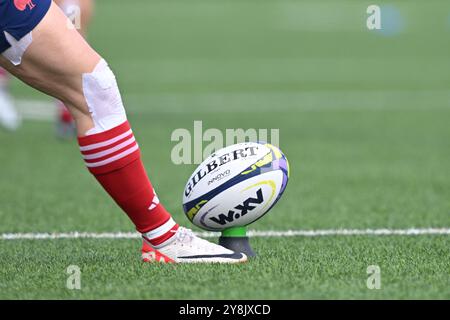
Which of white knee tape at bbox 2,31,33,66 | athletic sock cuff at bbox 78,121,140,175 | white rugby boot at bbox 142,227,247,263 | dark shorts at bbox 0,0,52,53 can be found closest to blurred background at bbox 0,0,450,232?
white rugby boot at bbox 142,227,247,263

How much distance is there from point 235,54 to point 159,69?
9.45ft

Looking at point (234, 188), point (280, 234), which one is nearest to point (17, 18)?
point (234, 188)

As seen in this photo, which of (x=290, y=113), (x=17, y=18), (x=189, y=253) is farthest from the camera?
(x=290, y=113)

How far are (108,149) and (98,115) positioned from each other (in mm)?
147

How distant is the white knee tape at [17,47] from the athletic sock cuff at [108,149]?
0.42 metres

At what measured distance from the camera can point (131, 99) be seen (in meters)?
14.0

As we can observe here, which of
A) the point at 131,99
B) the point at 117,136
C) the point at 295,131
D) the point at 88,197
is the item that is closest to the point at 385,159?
the point at 295,131

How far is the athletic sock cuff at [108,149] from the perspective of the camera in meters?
4.36

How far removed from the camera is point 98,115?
4.34m

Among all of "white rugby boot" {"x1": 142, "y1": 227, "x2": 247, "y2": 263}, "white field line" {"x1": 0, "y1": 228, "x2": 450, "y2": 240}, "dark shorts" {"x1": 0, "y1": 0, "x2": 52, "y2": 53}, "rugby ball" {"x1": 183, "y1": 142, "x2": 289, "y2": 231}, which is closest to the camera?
"dark shorts" {"x1": 0, "y1": 0, "x2": 52, "y2": 53}

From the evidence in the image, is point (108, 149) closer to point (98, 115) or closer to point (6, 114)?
point (98, 115)

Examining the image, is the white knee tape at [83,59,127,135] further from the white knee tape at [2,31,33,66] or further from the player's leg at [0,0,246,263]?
the white knee tape at [2,31,33,66]

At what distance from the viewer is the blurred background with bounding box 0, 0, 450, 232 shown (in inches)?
261
